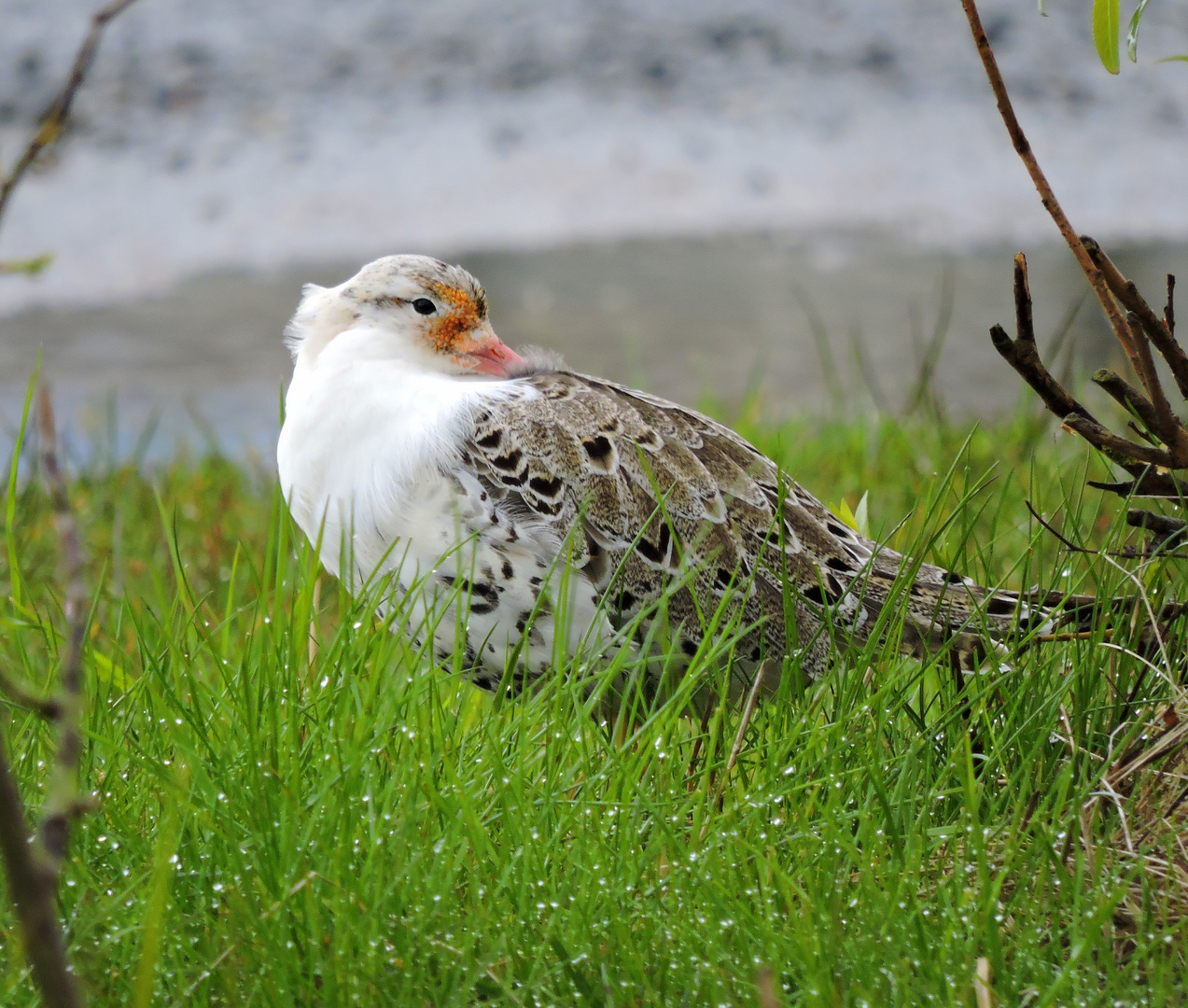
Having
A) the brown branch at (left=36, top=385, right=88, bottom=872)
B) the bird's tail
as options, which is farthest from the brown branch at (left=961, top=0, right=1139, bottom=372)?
the brown branch at (left=36, top=385, right=88, bottom=872)

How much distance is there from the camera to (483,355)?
2693mm

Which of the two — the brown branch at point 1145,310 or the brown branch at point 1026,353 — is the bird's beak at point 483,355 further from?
the brown branch at point 1145,310

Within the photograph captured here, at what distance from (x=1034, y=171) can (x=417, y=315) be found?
1.30 metres

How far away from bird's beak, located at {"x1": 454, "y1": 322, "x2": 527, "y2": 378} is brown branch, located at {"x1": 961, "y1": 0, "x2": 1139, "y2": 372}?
121cm

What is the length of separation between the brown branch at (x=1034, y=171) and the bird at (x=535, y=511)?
50 cm

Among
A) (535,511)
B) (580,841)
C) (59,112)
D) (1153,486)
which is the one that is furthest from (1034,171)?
(59,112)

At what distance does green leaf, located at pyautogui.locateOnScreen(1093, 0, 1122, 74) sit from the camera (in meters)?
1.70

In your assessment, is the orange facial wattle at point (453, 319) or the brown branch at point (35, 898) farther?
the orange facial wattle at point (453, 319)

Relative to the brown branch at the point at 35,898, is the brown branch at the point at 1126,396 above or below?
above

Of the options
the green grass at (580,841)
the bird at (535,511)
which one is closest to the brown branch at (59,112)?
the green grass at (580,841)

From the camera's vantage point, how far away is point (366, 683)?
75.3 inches

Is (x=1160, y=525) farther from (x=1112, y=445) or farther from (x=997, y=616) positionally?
(x=997, y=616)

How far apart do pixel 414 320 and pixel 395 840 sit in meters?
1.32

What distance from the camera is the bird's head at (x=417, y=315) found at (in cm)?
261
